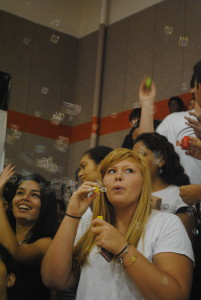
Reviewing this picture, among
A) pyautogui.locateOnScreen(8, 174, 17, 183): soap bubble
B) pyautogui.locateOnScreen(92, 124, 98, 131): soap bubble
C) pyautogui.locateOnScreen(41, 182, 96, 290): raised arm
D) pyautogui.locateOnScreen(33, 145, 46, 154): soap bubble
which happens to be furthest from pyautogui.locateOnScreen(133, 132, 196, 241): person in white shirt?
pyautogui.locateOnScreen(33, 145, 46, 154): soap bubble

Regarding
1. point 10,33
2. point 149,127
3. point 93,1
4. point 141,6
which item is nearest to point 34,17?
point 10,33

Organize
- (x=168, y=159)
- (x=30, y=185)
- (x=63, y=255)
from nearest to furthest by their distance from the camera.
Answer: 1. (x=63, y=255)
2. (x=168, y=159)
3. (x=30, y=185)

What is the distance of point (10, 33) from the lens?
684 cm

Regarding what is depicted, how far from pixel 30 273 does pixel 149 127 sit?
1.06 meters

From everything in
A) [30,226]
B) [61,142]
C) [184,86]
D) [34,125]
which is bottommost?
[30,226]

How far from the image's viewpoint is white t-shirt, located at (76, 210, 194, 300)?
5.82 feet

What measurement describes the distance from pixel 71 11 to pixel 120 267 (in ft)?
19.2

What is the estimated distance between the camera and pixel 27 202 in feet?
8.33

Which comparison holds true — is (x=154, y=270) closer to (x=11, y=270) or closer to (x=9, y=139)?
(x=11, y=270)

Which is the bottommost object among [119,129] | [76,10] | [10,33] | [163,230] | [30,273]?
[30,273]

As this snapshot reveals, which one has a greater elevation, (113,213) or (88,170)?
(88,170)

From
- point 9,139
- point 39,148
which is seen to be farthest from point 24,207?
point 39,148

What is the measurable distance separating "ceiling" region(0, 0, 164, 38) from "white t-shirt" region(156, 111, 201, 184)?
13.4 feet

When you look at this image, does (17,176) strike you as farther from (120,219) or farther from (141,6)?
(141,6)
